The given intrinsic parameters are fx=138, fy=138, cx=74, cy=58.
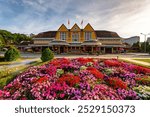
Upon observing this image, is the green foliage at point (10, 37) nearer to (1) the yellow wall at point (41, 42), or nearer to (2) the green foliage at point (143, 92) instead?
(1) the yellow wall at point (41, 42)

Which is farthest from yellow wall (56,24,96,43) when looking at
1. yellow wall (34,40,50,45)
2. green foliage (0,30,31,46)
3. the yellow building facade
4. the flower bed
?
the flower bed

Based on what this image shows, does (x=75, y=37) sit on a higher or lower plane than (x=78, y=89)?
higher

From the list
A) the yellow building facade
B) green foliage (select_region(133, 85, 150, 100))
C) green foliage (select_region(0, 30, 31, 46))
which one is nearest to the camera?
green foliage (select_region(133, 85, 150, 100))

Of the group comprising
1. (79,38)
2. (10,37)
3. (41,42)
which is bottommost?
(41,42)

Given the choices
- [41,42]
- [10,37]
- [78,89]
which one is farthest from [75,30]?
[10,37]

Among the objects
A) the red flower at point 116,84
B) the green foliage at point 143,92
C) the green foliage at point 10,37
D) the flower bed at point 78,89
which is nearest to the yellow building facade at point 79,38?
the green foliage at point 10,37

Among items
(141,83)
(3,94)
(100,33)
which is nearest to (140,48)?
(100,33)

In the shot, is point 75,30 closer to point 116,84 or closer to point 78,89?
point 116,84

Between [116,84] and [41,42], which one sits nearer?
[116,84]

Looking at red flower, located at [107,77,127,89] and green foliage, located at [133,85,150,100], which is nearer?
green foliage, located at [133,85,150,100]

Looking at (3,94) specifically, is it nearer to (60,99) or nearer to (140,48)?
(60,99)

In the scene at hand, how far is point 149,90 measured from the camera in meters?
6.34

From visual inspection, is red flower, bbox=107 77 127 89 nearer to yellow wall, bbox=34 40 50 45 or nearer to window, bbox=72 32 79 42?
Result: window, bbox=72 32 79 42

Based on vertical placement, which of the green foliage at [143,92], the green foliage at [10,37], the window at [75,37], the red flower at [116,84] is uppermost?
the green foliage at [10,37]
